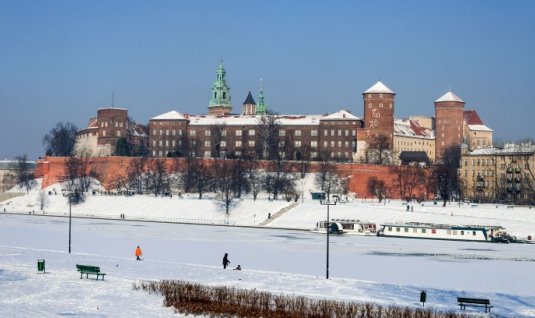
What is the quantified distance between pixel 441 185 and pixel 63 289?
65.7m

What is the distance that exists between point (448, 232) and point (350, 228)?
279 inches

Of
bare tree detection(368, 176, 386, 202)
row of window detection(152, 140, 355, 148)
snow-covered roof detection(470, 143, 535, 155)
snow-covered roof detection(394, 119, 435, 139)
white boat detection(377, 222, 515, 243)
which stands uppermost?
snow-covered roof detection(394, 119, 435, 139)

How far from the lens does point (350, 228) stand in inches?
2472

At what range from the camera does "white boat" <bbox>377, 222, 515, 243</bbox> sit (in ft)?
188

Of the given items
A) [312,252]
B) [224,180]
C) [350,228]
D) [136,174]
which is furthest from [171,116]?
[312,252]

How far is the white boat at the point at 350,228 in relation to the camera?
62.0m

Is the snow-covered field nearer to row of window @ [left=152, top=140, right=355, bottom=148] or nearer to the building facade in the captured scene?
the building facade

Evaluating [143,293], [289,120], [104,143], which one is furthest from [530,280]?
[104,143]

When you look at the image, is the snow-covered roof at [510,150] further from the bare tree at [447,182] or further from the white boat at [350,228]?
the white boat at [350,228]

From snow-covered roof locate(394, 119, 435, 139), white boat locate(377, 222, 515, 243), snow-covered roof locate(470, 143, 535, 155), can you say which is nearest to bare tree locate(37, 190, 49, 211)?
white boat locate(377, 222, 515, 243)

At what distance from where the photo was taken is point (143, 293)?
1049 inches

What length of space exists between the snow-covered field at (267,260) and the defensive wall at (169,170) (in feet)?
73.9

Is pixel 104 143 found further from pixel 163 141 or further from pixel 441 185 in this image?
pixel 441 185

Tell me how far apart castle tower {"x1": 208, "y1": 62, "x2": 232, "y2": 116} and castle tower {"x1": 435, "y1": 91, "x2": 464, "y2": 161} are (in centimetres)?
4076
